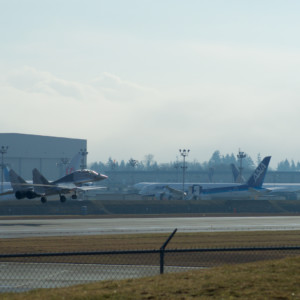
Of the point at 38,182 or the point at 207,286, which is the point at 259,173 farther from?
the point at 207,286

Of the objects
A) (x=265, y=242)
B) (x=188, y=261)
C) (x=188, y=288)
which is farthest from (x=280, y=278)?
(x=265, y=242)

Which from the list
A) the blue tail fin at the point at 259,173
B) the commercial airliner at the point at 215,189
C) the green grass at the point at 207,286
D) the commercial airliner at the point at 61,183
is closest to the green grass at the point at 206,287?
the green grass at the point at 207,286

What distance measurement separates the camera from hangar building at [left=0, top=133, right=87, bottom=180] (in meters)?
170

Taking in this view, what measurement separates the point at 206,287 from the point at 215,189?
4552 inches

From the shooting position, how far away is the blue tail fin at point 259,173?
4690 inches

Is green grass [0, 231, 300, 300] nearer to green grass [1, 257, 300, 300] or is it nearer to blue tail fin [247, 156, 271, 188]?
green grass [1, 257, 300, 300]

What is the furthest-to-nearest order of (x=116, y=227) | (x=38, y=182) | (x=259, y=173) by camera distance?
(x=259, y=173), (x=38, y=182), (x=116, y=227)

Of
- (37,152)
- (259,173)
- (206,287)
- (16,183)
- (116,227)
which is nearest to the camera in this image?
(206,287)

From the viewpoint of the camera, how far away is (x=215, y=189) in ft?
424

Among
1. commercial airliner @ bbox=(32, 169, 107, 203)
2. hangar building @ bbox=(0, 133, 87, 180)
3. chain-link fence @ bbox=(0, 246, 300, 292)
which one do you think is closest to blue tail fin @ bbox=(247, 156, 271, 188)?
commercial airliner @ bbox=(32, 169, 107, 203)

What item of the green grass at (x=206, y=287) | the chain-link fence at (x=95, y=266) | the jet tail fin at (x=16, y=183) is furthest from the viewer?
the jet tail fin at (x=16, y=183)

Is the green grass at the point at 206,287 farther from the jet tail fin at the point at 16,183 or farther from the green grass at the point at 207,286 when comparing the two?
the jet tail fin at the point at 16,183

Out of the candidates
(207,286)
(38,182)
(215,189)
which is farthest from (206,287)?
(215,189)

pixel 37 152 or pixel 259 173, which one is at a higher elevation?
pixel 37 152
